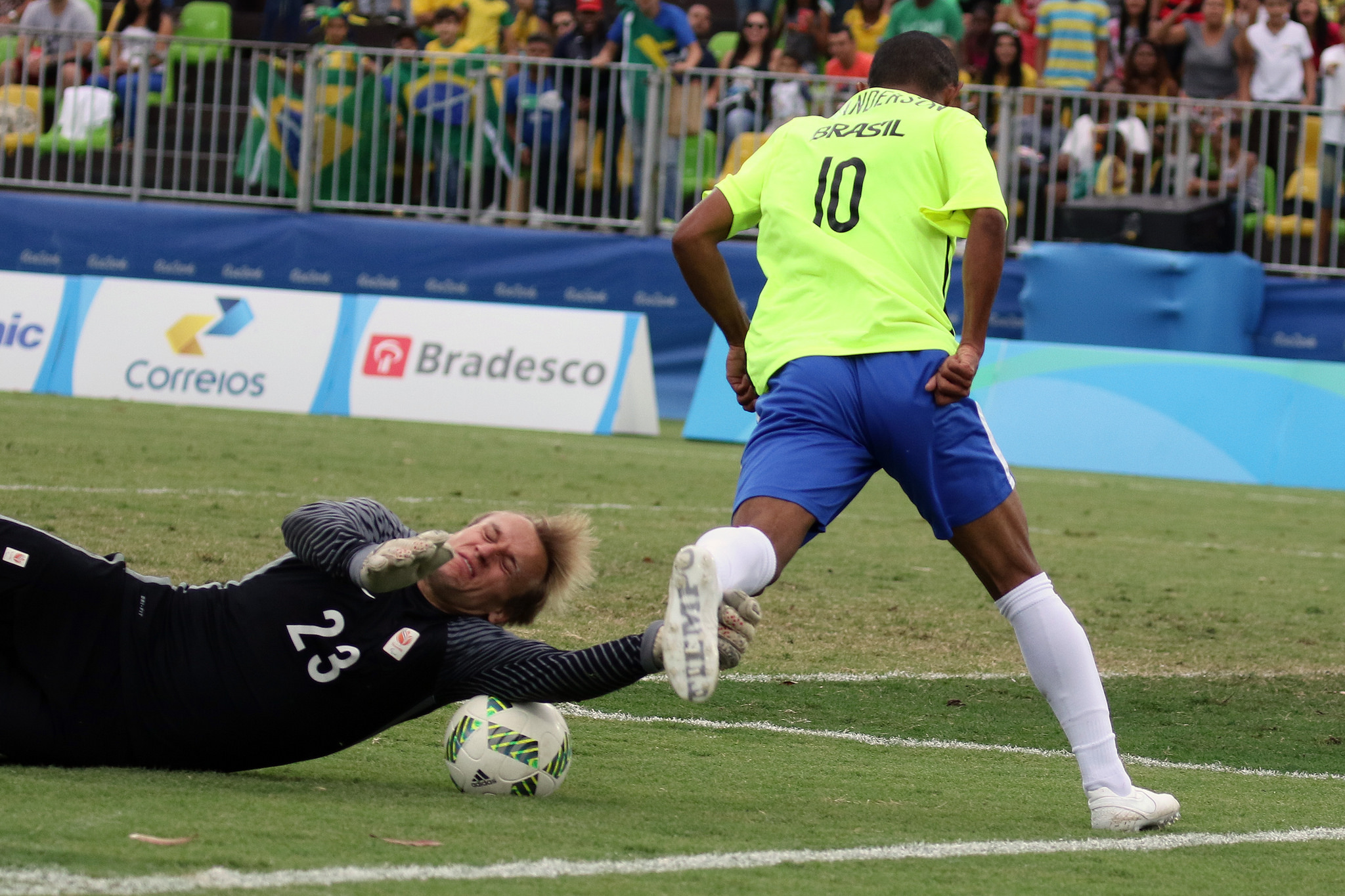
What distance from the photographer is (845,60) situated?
694 inches

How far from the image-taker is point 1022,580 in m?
4.36

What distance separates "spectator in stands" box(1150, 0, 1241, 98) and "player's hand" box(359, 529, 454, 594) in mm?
15127

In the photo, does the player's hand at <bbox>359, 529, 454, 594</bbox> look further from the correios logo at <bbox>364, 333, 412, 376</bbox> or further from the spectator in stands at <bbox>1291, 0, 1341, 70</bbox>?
the spectator in stands at <bbox>1291, 0, 1341, 70</bbox>

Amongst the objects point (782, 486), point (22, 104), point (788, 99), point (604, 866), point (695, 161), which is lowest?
point (604, 866)

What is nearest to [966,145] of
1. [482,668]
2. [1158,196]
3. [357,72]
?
[482,668]

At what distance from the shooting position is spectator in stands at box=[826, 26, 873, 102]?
57.2 ft

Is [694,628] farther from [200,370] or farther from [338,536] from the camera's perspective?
[200,370]

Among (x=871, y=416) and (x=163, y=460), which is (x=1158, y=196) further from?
(x=871, y=416)

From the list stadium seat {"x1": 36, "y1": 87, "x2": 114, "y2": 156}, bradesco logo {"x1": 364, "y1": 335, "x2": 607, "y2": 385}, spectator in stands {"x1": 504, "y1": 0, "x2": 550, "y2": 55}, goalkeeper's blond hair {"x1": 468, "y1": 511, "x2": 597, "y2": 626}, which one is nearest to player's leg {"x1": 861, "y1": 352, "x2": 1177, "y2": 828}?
goalkeeper's blond hair {"x1": 468, "y1": 511, "x2": 597, "y2": 626}

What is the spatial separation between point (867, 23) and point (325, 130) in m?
5.69

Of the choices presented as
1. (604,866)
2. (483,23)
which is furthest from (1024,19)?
(604,866)

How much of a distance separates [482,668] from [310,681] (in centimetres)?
41

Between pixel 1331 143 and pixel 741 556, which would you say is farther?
pixel 1331 143

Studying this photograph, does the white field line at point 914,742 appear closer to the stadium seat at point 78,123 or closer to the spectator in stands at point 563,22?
→ the spectator in stands at point 563,22
